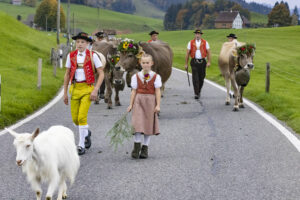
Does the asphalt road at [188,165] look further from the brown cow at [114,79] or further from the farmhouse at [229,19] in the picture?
the farmhouse at [229,19]

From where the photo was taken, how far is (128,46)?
1205 cm

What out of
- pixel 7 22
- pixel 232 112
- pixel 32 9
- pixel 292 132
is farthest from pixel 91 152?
pixel 32 9

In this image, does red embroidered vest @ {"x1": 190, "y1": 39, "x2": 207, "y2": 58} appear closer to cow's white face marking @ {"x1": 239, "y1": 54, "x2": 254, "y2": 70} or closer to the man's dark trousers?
the man's dark trousers

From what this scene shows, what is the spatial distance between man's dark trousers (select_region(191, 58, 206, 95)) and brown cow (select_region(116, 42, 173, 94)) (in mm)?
1117

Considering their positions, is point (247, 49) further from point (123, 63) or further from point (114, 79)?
point (123, 63)

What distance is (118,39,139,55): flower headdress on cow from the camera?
39.4 ft

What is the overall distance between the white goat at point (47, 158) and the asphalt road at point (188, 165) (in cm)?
41

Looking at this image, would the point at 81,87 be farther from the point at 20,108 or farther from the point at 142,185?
the point at 20,108

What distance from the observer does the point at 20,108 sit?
1350 cm

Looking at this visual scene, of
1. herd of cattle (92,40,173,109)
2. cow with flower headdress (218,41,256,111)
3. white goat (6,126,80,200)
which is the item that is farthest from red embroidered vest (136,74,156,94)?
cow with flower headdress (218,41,256,111)

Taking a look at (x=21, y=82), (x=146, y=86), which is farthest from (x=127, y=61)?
(x=21, y=82)

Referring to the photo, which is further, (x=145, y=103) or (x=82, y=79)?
(x=82, y=79)

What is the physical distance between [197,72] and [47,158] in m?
11.5

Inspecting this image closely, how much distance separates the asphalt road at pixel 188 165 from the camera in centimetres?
661
